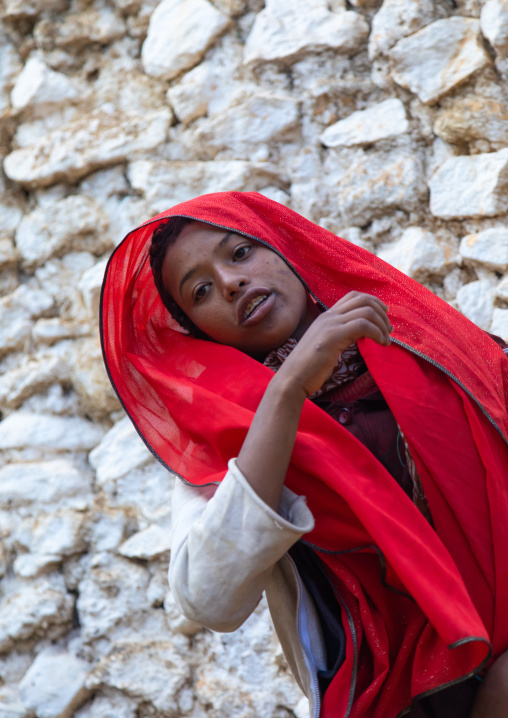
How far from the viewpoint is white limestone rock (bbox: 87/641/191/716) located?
5.33 ft

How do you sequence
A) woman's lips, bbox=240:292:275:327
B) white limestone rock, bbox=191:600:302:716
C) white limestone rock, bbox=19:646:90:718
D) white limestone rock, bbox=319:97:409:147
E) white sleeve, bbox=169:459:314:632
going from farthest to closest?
white limestone rock, bbox=319:97:409:147 < white limestone rock, bbox=19:646:90:718 < white limestone rock, bbox=191:600:302:716 < woman's lips, bbox=240:292:275:327 < white sleeve, bbox=169:459:314:632

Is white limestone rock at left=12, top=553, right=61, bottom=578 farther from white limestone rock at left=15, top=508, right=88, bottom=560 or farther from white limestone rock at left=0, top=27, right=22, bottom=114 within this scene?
white limestone rock at left=0, top=27, right=22, bottom=114

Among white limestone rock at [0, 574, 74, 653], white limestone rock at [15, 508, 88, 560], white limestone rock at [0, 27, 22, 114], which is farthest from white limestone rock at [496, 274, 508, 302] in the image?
white limestone rock at [0, 27, 22, 114]

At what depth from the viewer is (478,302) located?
1.70 metres

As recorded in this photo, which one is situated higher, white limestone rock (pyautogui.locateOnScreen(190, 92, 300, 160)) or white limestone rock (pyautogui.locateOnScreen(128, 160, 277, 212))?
white limestone rock (pyautogui.locateOnScreen(190, 92, 300, 160))

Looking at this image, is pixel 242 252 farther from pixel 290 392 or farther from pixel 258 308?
pixel 290 392

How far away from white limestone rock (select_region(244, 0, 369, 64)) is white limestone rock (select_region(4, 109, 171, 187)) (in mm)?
388

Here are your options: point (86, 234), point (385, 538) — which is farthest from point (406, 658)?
point (86, 234)

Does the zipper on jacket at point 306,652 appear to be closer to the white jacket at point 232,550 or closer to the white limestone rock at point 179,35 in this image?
the white jacket at point 232,550

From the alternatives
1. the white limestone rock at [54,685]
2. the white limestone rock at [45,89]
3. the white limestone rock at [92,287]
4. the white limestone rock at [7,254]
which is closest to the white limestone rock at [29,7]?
the white limestone rock at [45,89]

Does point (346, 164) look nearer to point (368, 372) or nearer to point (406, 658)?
point (368, 372)

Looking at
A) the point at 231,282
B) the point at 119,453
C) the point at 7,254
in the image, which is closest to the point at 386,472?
the point at 231,282

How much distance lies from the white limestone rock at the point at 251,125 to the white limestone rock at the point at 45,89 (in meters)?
0.58

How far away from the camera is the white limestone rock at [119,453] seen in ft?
6.35
